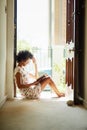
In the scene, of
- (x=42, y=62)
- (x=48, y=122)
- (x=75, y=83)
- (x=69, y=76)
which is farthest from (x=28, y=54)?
(x=48, y=122)

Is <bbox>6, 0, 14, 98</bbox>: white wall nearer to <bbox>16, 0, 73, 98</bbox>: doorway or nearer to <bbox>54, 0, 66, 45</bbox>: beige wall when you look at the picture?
<bbox>16, 0, 73, 98</bbox>: doorway

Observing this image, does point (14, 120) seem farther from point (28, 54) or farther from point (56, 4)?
point (56, 4)

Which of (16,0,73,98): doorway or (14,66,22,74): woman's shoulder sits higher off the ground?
(16,0,73,98): doorway

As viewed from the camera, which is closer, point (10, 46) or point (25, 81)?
point (10, 46)

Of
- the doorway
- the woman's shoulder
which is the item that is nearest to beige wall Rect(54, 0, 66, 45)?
the doorway

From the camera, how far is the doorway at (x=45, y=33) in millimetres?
5332

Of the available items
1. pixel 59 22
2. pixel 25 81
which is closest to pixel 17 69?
pixel 25 81

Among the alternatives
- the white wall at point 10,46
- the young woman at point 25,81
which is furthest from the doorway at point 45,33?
the white wall at point 10,46

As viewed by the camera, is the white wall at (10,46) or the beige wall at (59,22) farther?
the beige wall at (59,22)

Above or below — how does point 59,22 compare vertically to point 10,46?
above

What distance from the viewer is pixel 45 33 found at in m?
5.62

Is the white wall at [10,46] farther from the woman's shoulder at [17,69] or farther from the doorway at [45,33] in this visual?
the doorway at [45,33]

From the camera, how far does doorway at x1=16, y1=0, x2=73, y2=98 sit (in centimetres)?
533

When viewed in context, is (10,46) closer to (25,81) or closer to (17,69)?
(17,69)
